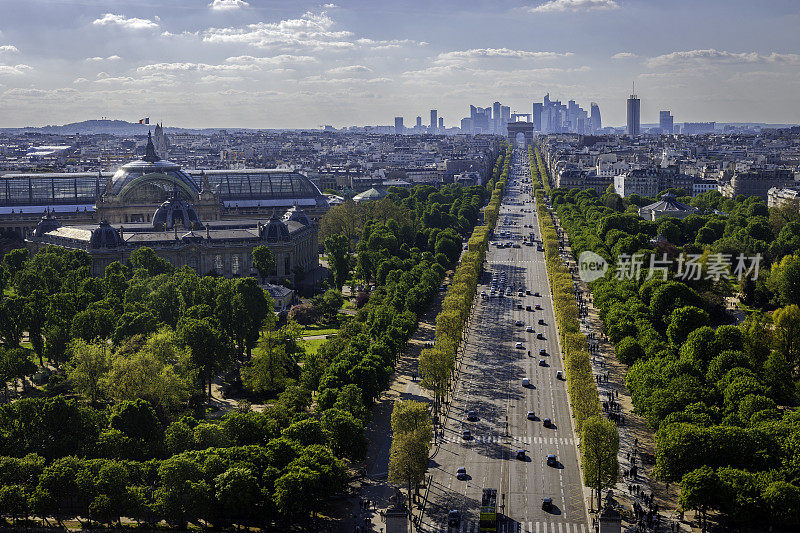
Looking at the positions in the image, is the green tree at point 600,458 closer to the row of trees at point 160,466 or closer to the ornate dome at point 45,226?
the row of trees at point 160,466

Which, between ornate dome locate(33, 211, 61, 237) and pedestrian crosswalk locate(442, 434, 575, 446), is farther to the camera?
ornate dome locate(33, 211, 61, 237)

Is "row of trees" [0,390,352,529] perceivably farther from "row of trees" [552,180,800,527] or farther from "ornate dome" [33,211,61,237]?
"ornate dome" [33,211,61,237]

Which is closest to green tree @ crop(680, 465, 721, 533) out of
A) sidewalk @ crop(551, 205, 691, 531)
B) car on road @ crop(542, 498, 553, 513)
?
sidewalk @ crop(551, 205, 691, 531)

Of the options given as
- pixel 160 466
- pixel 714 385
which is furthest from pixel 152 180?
pixel 714 385

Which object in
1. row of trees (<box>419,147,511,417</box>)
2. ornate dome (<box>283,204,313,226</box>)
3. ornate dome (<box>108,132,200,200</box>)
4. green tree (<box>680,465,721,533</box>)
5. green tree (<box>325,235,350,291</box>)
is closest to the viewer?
green tree (<box>680,465,721,533</box>)

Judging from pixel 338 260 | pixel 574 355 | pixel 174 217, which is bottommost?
pixel 574 355

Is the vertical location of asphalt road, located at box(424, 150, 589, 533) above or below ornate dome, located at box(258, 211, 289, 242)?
below

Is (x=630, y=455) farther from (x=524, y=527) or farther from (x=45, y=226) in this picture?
(x=45, y=226)
